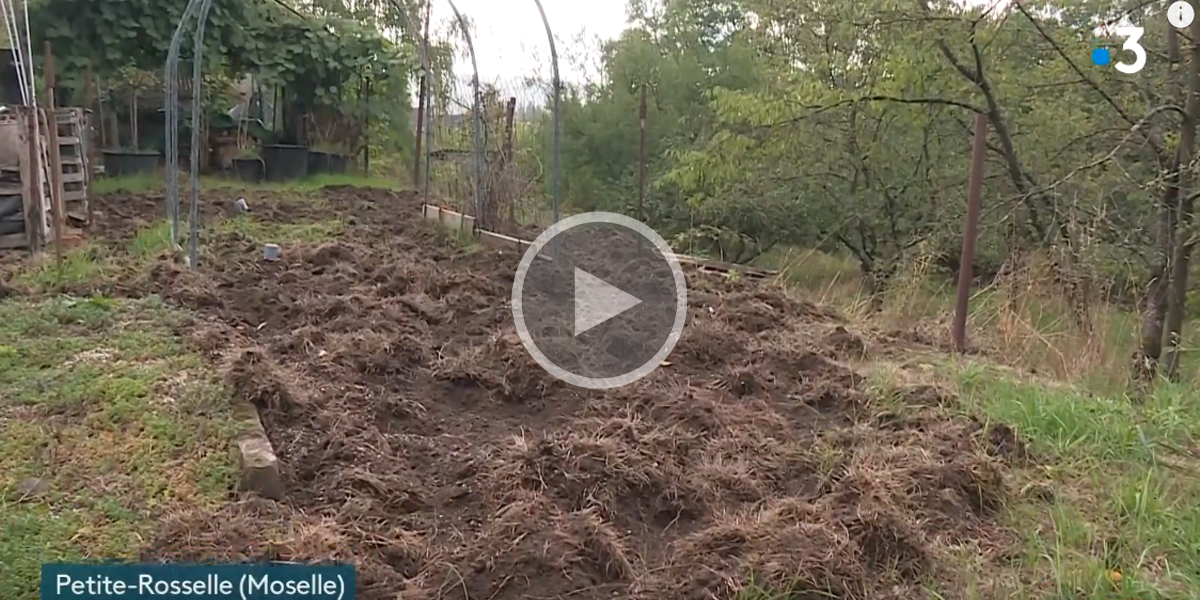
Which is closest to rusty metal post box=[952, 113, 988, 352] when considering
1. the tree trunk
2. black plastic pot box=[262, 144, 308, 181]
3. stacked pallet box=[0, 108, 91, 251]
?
the tree trunk

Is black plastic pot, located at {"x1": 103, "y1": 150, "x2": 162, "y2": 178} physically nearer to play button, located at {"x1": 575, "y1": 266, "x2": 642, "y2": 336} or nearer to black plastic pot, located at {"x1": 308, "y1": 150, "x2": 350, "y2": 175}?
black plastic pot, located at {"x1": 308, "y1": 150, "x2": 350, "y2": 175}

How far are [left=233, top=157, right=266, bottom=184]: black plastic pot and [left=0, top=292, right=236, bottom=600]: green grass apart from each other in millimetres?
6942

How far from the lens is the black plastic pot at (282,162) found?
438 inches

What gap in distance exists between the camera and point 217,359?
396 centimetres

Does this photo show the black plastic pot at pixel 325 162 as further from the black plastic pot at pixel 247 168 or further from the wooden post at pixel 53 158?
the wooden post at pixel 53 158

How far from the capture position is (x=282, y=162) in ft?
36.6

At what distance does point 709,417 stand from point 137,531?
1859 mm

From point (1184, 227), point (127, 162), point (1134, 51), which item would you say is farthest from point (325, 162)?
point (1184, 227)

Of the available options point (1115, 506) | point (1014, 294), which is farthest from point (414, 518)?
point (1014, 294)

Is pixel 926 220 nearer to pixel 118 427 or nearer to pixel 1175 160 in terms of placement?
pixel 1175 160

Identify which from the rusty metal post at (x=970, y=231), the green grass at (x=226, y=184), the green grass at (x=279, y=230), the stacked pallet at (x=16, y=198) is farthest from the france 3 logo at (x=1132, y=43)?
the green grass at (x=226, y=184)
